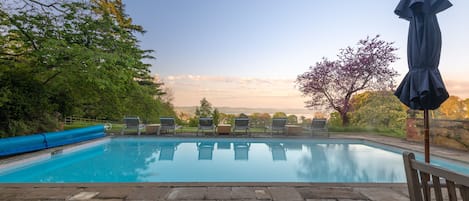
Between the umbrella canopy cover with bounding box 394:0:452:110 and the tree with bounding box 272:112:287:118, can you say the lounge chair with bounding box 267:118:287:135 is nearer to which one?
the tree with bounding box 272:112:287:118

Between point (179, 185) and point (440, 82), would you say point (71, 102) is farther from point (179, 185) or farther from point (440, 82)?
point (440, 82)

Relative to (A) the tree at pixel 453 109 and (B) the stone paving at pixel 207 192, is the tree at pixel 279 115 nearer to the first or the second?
(A) the tree at pixel 453 109

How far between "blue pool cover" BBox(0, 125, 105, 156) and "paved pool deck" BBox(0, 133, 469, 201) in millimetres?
2581

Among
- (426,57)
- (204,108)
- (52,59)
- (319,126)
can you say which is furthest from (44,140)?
(319,126)

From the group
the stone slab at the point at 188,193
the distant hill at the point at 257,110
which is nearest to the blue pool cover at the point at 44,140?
the stone slab at the point at 188,193

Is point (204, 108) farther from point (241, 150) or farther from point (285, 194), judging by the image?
point (285, 194)

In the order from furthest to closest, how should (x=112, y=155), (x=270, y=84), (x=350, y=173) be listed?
(x=270, y=84), (x=112, y=155), (x=350, y=173)

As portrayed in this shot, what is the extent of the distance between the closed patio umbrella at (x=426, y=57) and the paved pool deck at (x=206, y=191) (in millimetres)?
951

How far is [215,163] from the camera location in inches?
243

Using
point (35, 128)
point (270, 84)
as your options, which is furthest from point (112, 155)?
point (270, 84)

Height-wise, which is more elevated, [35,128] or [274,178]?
[35,128]

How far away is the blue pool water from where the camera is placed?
4918 millimetres

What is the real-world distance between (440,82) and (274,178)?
3.31 m

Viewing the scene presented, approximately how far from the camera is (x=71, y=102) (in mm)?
8352
